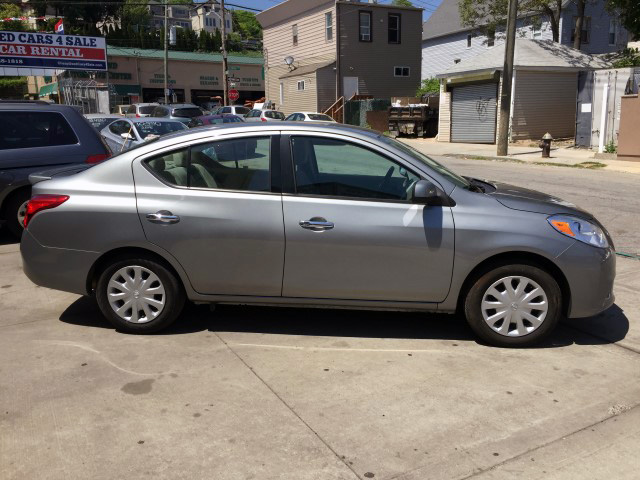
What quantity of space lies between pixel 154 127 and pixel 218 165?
9837 millimetres

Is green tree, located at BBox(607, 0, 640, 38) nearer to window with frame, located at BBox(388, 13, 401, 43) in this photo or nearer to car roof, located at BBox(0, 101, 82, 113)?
window with frame, located at BBox(388, 13, 401, 43)

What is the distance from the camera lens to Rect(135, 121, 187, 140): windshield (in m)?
13.3

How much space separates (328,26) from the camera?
35688 millimetres

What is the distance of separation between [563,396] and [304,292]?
1.88 m

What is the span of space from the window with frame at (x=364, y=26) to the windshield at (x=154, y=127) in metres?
24.7

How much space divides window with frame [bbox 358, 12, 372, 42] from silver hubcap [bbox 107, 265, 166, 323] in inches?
1340

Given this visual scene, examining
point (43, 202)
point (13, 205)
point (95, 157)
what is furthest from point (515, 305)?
point (13, 205)

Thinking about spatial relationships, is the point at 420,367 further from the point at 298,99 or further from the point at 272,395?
the point at 298,99

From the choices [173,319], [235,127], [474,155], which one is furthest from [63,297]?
[474,155]

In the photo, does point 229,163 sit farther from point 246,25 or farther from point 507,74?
point 246,25

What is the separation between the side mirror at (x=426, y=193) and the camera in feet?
13.9

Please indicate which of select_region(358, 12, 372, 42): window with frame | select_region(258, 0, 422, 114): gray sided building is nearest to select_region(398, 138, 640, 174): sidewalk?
select_region(258, 0, 422, 114): gray sided building

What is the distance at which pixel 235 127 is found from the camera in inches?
182

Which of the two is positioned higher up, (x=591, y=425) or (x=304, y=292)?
(x=304, y=292)
